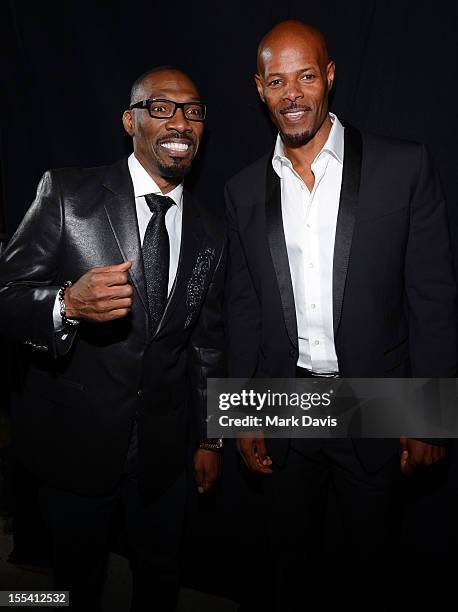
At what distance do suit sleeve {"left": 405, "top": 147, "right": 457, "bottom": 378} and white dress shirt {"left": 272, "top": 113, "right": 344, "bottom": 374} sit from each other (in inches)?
9.4

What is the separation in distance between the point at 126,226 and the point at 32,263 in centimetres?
30

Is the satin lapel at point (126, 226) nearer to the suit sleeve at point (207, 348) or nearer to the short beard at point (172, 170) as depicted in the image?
the short beard at point (172, 170)

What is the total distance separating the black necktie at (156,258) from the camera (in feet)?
5.93

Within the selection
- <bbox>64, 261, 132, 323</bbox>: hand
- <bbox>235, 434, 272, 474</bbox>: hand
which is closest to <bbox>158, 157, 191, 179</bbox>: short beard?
<bbox>64, 261, 132, 323</bbox>: hand

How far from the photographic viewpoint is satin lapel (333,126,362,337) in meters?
1.73

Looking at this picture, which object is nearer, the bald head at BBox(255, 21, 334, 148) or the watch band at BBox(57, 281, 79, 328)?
the watch band at BBox(57, 281, 79, 328)

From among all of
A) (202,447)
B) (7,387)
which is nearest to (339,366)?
(202,447)

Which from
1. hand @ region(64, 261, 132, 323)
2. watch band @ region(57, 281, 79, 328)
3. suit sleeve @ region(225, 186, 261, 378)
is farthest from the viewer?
suit sleeve @ region(225, 186, 261, 378)

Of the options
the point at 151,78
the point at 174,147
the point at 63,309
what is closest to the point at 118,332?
the point at 63,309

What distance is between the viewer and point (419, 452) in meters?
1.78

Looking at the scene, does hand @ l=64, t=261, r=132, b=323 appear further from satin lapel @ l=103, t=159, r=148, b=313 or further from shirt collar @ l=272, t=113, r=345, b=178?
shirt collar @ l=272, t=113, r=345, b=178

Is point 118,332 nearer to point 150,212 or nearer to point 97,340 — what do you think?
point 97,340

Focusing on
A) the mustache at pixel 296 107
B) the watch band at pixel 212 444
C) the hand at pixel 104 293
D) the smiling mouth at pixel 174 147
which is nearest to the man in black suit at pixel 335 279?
the mustache at pixel 296 107

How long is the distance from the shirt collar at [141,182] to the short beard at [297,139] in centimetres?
40
